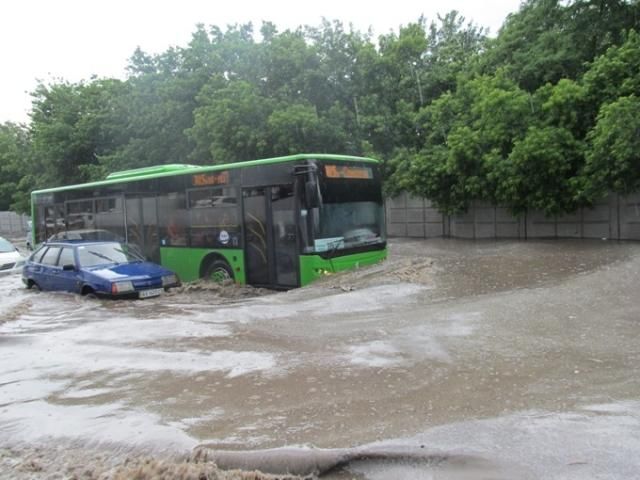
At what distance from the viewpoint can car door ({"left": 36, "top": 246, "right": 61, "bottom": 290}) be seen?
42.3ft

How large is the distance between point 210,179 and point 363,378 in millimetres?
8456

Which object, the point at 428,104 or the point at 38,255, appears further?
the point at 428,104

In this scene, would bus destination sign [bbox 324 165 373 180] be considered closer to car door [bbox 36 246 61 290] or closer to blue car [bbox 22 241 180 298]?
blue car [bbox 22 241 180 298]

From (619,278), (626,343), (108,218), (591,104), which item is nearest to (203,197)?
(108,218)

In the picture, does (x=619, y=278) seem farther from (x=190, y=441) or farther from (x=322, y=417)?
(x=190, y=441)

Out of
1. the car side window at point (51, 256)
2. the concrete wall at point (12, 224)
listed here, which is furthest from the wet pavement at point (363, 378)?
A: the concrete wall at point (12, 224)

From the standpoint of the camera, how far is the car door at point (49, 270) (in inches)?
508

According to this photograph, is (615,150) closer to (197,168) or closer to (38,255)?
(197,168)

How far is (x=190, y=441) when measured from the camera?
4238mm

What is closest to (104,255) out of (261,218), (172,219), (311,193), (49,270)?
(49,270)

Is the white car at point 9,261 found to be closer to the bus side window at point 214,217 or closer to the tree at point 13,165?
the bus side window at point 214,217

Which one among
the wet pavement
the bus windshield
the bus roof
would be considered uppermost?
the bus roof

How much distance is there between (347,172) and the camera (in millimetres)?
11812

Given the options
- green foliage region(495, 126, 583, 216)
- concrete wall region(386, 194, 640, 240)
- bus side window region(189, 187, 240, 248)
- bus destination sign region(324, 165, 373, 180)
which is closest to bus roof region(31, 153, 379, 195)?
bus destination sign region(324, 165, 373, 180)
